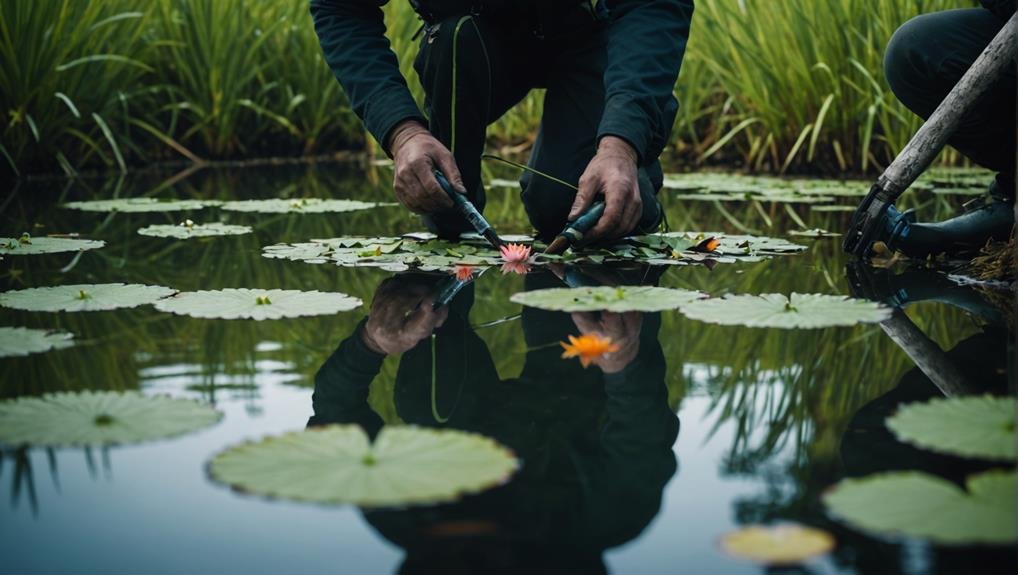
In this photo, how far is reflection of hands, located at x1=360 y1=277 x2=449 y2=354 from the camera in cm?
151

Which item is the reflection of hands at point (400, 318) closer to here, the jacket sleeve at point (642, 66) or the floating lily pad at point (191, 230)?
the jacket sleeve at point (642, 66)

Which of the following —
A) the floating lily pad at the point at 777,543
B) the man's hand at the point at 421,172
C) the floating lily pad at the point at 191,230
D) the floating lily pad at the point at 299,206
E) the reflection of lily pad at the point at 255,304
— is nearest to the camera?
the floating lily pad at the point at 777,543

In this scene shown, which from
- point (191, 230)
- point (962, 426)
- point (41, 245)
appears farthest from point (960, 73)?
point (41, 245)

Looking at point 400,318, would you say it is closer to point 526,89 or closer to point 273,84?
point 526,89

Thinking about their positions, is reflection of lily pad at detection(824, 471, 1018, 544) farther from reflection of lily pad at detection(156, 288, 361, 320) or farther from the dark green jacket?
the dark green jacket

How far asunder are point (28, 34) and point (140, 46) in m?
1.01

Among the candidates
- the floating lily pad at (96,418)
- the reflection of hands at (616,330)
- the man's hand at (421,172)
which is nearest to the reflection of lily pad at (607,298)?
the reflection of hands at (616,330)

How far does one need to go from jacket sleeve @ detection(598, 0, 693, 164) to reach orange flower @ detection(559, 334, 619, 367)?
0.59 meters

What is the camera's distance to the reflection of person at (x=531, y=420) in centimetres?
82

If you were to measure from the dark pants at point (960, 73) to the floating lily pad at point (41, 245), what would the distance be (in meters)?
1.83

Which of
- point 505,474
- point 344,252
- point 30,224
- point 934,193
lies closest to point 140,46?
point 30,224

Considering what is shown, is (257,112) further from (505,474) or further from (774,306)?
(505,474)

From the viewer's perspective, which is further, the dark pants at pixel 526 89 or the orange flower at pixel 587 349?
the dark pants at pixel 526 89

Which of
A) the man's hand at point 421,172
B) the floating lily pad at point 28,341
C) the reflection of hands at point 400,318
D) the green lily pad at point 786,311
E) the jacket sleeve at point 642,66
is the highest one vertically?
the jacket sleeve at point 642,66
